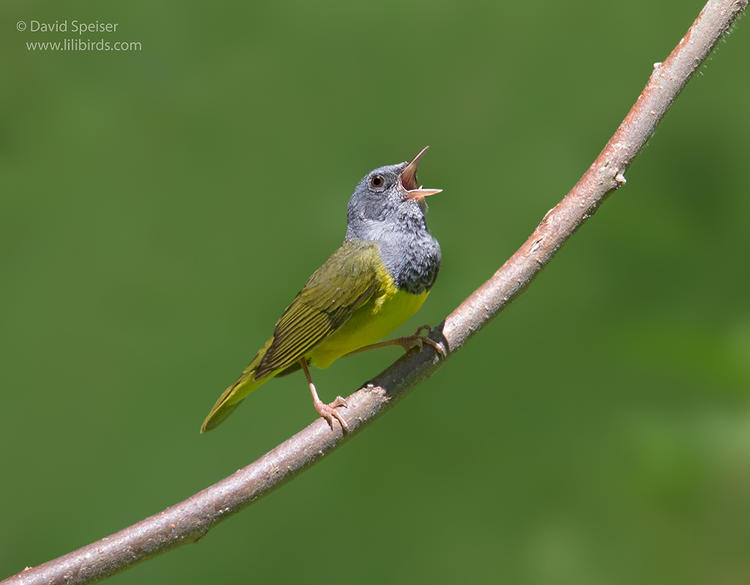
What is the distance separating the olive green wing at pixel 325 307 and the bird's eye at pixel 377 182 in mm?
137

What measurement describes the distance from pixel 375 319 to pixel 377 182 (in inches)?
11.3

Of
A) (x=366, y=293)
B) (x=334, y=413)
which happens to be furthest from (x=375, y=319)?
(x=334, y=413)

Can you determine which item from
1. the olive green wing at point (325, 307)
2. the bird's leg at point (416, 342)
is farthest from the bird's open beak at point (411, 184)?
the bird's leg at point (416, 342)

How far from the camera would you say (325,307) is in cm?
141

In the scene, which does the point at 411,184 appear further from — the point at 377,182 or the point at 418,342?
the point at 418,342

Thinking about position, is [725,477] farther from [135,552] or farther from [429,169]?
[135,552]

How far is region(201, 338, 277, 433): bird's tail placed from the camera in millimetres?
1422

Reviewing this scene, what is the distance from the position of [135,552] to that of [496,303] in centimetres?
68

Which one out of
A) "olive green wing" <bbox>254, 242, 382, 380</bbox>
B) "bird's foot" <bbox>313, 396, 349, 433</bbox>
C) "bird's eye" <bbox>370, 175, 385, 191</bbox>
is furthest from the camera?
"bird's eye" <bbox>370, 175, 385, 191</bbox>

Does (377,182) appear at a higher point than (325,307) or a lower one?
higher

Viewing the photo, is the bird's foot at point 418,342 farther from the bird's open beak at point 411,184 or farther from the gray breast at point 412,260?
the bird's open beak at point 411,184

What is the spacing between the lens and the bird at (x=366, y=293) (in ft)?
4.59

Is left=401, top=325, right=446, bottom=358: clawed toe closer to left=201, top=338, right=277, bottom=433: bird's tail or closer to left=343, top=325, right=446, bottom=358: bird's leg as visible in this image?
left=343, top=325, right=446, bottom=358: bird's leg

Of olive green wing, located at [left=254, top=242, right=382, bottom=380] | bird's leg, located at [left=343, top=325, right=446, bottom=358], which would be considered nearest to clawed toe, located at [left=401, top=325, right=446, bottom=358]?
bird's leg, located at [left=343, top=325, right=446, bottom=358]
